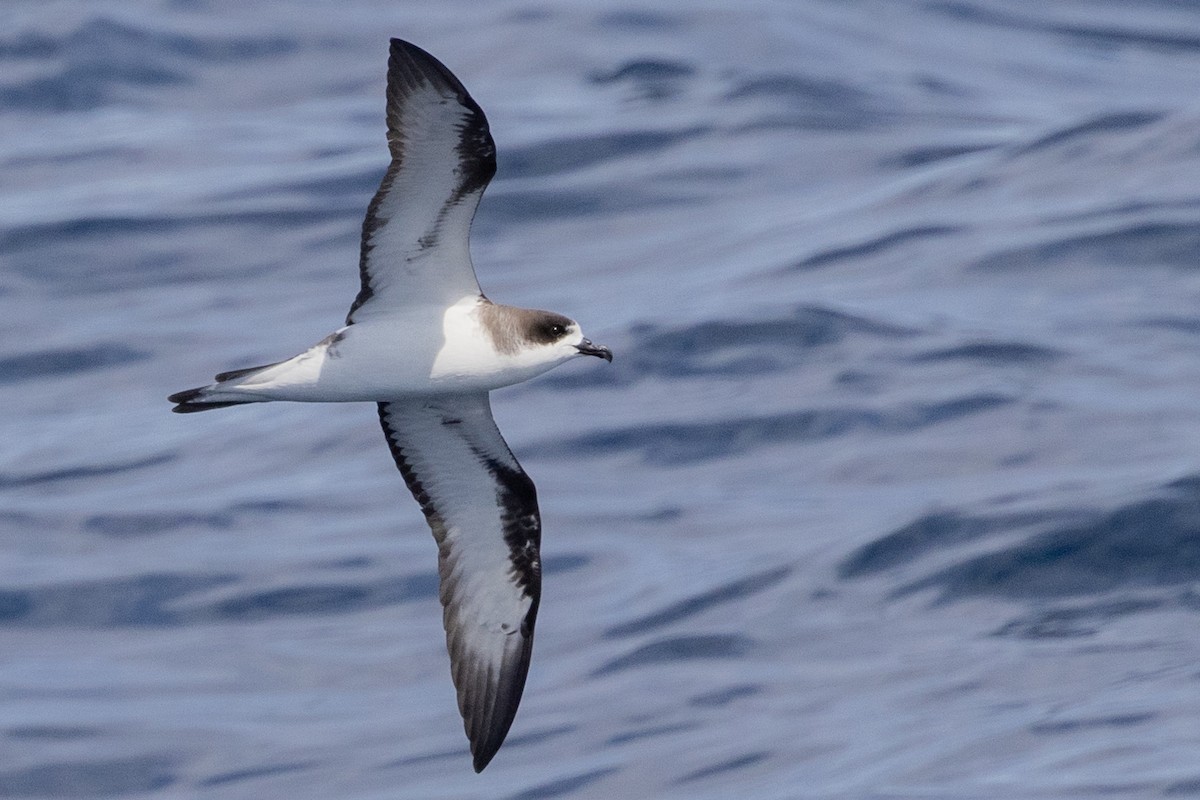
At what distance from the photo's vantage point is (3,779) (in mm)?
17375

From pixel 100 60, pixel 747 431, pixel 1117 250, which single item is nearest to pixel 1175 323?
pixel 1117 250

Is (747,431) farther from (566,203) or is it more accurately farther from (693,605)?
(566,203)

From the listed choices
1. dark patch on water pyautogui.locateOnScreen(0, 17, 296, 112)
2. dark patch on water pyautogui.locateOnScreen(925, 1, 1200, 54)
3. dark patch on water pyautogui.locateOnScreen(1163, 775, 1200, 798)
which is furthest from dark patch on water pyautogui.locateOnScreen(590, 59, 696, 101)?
dark patch on water pyautogui.locateOnScreen(1163, 775, 1200, 798)

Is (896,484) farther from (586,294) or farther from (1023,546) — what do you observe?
(586,294)

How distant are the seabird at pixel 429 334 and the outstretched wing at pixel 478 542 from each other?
1 centimetres

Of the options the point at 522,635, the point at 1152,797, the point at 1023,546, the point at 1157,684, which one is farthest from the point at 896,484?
the point at 522,635

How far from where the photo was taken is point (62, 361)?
2436 centimetres

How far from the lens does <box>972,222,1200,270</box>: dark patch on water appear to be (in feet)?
76.7

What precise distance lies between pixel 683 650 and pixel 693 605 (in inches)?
31.2

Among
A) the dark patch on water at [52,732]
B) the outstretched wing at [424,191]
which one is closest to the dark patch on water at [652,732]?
the dark patch on water at [52,732]

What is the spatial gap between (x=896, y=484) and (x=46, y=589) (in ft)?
27.4

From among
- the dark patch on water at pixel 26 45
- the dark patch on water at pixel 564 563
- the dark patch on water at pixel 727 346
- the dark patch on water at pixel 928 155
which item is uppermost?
the dark patch on water at pixel 26 45

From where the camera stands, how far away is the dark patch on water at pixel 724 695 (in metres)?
17.0

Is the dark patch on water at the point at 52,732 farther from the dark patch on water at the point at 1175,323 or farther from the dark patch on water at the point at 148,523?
the dark patch on water at the point at 1175,323
